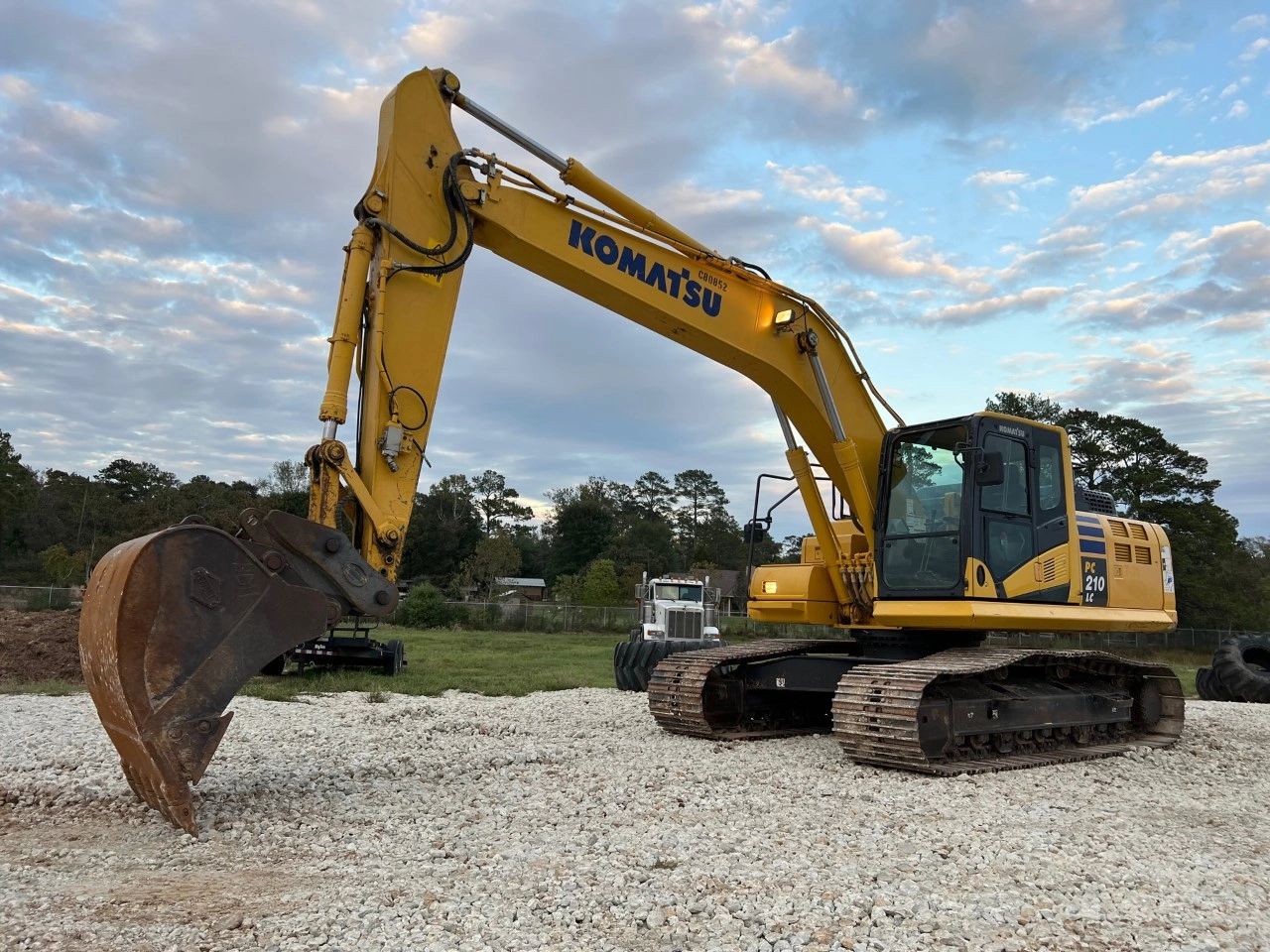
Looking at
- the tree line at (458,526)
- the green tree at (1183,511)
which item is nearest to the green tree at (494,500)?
the tree line at (458,526)

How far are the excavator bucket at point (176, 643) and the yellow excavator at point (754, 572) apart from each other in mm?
12

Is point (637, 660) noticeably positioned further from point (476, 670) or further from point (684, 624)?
point (684, 624)

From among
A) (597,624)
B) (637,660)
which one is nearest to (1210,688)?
(637,660)

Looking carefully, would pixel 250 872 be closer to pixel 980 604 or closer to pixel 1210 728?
pixel 980 604

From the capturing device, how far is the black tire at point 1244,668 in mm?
15672

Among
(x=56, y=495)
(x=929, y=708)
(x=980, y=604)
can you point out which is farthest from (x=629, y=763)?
(x=56, y=495)

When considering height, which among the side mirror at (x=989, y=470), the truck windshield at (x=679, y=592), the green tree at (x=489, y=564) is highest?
the green tree at (x=489, y=564)

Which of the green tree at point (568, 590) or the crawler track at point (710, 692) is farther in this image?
the green tree at point (568, 590)

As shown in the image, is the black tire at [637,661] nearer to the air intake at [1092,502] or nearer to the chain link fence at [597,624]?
the air intake at [1092,502]

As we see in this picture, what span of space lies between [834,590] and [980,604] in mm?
1612

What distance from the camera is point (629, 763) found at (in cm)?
762

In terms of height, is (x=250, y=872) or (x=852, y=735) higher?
(x=852, y=735)

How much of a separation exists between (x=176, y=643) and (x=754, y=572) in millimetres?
6242

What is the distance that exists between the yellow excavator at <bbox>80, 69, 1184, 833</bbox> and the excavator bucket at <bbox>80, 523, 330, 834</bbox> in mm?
12
